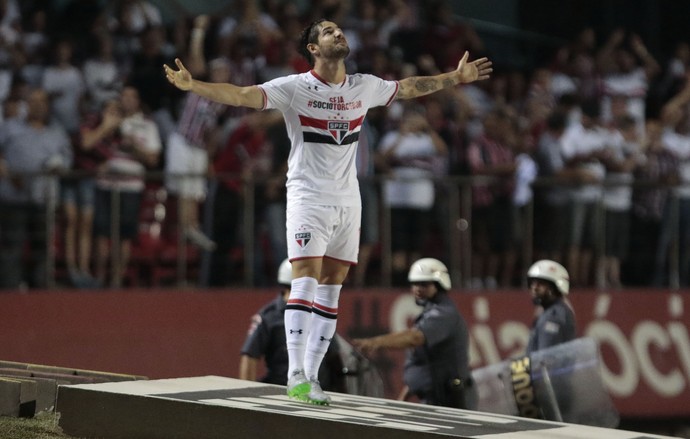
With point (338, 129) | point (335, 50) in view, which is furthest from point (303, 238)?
point (335, 50)

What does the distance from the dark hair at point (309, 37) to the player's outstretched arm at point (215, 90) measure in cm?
53

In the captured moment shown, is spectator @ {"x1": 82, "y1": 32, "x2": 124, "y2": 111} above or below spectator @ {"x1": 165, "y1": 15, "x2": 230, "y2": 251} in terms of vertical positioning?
above

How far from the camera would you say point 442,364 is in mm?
11445

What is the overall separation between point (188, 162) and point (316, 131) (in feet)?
17.8

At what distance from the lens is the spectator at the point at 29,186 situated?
13250mm

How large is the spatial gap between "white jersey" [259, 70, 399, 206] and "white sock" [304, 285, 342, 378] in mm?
633

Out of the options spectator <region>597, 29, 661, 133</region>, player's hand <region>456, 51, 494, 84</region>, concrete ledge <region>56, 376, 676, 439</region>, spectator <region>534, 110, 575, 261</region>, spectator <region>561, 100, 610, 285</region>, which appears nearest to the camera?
concrete ledge <region>56, 376, 676, 439</region>

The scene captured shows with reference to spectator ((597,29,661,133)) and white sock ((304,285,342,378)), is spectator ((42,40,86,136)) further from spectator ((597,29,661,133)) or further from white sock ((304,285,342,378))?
spectator ((597,29,661,133))

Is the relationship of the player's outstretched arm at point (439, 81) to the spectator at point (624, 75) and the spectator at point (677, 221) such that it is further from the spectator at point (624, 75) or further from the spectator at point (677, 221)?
the spectator at point (624, 75)

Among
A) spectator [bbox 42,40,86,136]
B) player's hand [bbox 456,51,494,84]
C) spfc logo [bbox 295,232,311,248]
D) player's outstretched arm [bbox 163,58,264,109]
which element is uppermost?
spectator [bbox 42,40,86,136]

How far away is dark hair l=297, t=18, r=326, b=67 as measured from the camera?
8898mm

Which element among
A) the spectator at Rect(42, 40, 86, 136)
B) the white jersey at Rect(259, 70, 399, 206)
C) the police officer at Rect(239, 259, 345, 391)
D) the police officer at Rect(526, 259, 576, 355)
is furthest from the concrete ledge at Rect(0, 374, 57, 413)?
the spectator at Rect(42, 40, 86, 136)

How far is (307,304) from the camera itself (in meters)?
8.84

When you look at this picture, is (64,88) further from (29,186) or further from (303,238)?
(303,238)
